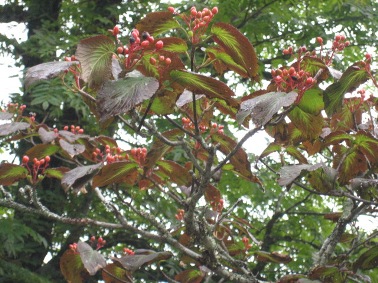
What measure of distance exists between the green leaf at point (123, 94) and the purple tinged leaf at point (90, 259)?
885mm

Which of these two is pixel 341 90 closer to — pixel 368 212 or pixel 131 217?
pixel 368 212

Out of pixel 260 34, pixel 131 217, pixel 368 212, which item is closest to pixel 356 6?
pixel 260 34

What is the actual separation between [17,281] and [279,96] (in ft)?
9.49

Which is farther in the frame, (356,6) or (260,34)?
(260,34)

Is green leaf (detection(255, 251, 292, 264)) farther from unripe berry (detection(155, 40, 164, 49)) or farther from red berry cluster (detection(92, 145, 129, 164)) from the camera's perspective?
unripe berry (detection(155, 40, 164, 49))

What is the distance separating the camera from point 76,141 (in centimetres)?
233

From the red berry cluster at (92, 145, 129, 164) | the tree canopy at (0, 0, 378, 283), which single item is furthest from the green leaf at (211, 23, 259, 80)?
the red berry cluster at (92, 145, 129, 164)

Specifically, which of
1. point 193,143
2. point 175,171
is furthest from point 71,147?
point 193,143

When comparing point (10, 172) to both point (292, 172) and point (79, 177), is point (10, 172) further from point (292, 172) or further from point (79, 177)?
point (292, 172)

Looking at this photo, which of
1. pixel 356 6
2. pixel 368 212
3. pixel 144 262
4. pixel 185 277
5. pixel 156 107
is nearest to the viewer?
pixel 156 107

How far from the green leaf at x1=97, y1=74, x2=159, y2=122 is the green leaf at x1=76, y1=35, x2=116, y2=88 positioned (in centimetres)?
6

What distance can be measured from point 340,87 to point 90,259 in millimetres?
1070

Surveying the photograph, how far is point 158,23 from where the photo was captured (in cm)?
159

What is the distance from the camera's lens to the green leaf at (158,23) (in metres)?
1.58
